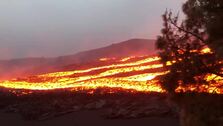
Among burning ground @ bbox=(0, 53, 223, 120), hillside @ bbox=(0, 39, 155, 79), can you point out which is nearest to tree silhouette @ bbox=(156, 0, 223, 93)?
burning ground @ bbox=(0, 53, 223, 120)

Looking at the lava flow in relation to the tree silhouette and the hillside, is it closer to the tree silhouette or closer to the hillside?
the tree silhouette

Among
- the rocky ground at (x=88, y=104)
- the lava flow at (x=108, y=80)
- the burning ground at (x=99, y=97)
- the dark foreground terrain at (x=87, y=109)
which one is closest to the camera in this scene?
the dark foreground terrain at (x=87, y=109)

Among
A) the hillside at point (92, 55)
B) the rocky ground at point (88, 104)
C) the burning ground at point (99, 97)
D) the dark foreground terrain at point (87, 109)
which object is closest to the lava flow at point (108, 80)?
the burning ground at point (99, 97)

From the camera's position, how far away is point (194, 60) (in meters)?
19.2

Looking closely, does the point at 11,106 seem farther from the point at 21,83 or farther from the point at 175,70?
the point at 175,70

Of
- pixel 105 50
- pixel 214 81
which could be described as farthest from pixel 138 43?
pixel 214 81

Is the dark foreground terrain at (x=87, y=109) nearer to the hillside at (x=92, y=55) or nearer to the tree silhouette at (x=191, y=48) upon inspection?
the tree silhouette at (x=191, y=48)

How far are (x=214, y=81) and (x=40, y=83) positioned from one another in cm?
2478

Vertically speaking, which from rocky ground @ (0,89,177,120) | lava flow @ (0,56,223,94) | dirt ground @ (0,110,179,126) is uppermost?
lava flow @ (0,56,223,94)

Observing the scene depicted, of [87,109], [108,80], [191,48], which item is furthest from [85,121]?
[191,48]

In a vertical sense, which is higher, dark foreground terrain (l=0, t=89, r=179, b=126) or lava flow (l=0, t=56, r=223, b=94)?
→ lava flow (l=0, t=56, r=223, b=94)

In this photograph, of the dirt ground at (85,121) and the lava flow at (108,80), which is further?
the lava flow at (108,80)

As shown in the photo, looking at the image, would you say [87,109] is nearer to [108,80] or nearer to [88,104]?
[88,104]

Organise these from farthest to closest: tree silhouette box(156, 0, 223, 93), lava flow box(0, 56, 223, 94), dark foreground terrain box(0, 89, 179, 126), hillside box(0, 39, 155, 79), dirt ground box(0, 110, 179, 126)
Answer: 1. hillside box(0, 39, 155, 79)
2. lava flow box(0, 56, 223, 94)
3. dark foreground terrain box(0, 89, 179, 126)
4. dirt ground box(0, 110, 179, 126)
5. tree silhouette box(156, 0, 223, 93)
